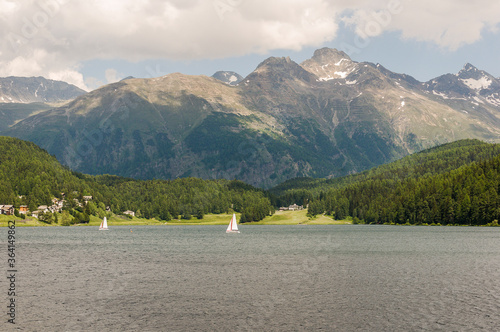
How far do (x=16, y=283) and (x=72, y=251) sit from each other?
58.5m

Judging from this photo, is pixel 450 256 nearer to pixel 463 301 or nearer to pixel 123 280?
pixel 463 301

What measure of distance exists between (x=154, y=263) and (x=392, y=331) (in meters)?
68.3

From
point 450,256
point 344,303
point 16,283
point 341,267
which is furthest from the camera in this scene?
point 450,256

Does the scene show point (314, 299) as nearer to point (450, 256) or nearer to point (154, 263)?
point (154, 263)

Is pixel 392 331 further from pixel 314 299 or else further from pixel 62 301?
pixel 62 301

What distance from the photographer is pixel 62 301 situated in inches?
2421

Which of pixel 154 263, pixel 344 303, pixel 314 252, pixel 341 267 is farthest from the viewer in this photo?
pixel 314 252

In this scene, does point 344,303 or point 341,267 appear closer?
point 344,303

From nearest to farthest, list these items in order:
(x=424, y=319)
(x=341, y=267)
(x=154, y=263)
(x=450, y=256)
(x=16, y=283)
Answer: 1. (x=424, y=319)
2. (x=16, y=283)
3. (x=341, y=267)
4. (x=154, y=263)
5. (x=450, y=256)

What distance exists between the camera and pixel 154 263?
10400 cm

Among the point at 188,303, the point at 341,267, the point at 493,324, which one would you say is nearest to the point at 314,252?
the point at 341,267

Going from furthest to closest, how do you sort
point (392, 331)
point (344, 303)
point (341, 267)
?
point (341, 267), point (344, 303), point (392, 331)

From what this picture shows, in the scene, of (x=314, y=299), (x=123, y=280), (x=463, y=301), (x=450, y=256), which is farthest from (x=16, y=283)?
(x=450, y=256)

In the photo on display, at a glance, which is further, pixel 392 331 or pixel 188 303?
pixel 188 303
